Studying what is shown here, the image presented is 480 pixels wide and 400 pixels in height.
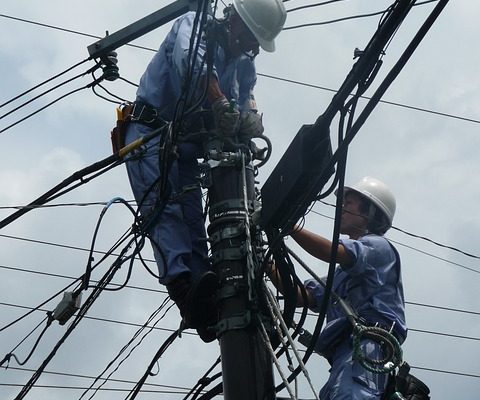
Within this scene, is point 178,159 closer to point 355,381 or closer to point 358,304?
point 358,304

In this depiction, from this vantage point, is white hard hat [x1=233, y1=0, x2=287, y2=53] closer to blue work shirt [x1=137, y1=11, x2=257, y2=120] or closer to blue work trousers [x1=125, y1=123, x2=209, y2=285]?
blue work shirt [x1=137, y1=11, x2=257, y2=120]

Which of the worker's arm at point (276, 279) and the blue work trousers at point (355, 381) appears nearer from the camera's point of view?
the blue work trousers at point (355, 381)

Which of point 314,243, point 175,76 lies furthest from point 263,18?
point 314,243

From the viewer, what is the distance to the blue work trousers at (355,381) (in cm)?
527

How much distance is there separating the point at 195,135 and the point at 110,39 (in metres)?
1.43

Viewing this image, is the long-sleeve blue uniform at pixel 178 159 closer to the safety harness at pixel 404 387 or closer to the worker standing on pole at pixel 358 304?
the worker standing on pole at pixel 358 304

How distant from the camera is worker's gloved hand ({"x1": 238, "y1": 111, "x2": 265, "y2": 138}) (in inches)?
233

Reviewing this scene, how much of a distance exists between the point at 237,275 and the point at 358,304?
791 mm

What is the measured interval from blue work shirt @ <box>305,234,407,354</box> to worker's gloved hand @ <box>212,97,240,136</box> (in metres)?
0.96

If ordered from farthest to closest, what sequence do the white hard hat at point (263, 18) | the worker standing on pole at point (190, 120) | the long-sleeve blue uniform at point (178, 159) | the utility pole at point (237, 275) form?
the white hard hat at point (263, 18), the long-sleeve blue uniform at point (178, 159), the worker standing on pole at point (190, 120), the utility pole at point (237, 275)

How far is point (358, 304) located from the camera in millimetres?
5719

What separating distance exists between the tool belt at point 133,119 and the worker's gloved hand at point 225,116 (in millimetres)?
571

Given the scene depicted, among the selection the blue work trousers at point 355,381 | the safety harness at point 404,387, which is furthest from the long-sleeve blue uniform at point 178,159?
the safety harness at point 404,387

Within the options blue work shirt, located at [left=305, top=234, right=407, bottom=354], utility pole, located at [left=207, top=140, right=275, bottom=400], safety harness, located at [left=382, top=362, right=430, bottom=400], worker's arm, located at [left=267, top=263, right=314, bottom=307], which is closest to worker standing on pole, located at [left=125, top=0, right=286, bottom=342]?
utility pole, located at [left=207, top=140, right=275, bottom=400]
